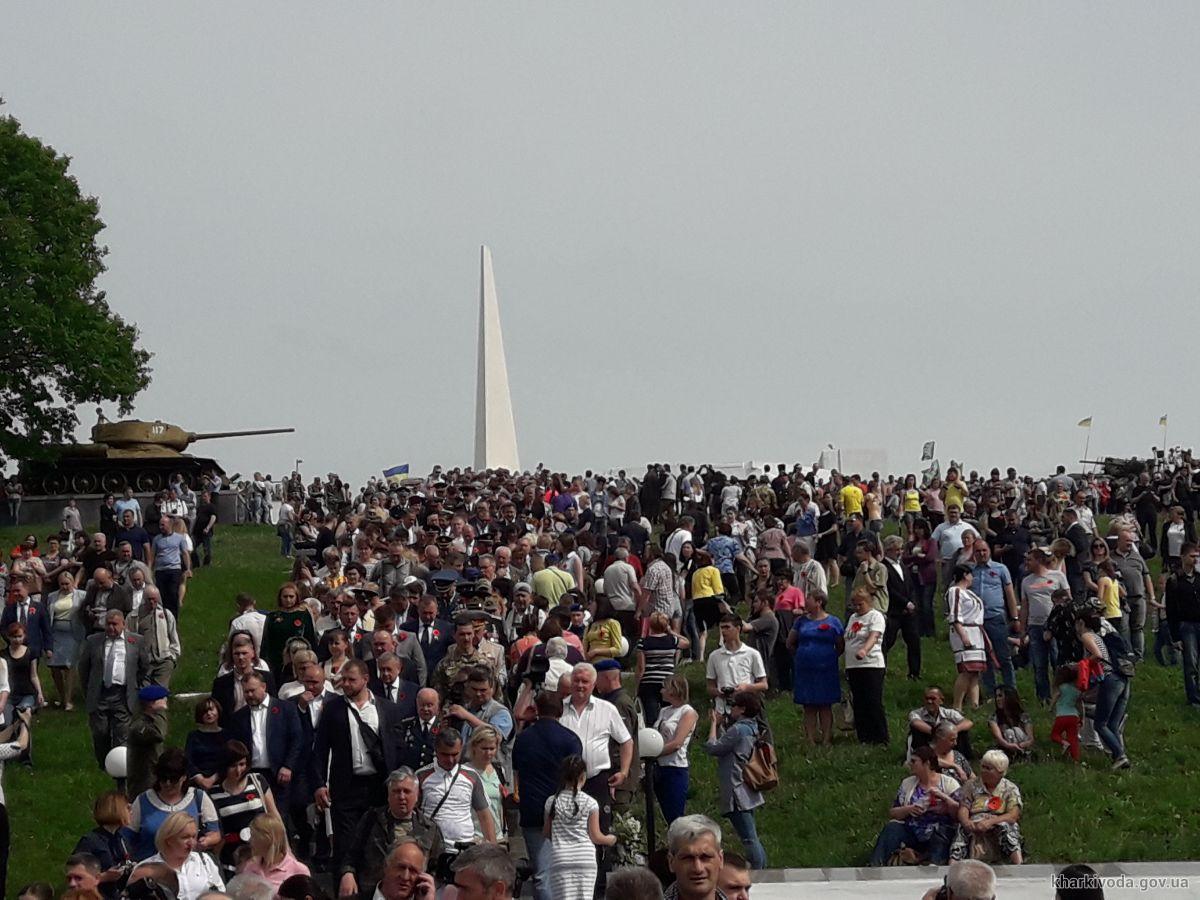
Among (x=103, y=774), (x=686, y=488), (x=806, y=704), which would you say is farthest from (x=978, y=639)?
(x=686, y=488)

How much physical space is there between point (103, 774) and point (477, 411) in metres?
44.7

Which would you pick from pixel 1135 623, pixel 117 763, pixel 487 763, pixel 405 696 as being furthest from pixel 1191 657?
pixel 117 763

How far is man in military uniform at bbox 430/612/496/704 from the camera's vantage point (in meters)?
11.9

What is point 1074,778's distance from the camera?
46.6 ft

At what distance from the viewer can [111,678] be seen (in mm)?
14945

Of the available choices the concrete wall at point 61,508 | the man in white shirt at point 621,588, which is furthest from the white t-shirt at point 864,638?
the concrete wall at point 61,508

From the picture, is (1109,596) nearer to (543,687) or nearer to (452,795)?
(543,687)

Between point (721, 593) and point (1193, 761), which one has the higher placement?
point (721, 593)

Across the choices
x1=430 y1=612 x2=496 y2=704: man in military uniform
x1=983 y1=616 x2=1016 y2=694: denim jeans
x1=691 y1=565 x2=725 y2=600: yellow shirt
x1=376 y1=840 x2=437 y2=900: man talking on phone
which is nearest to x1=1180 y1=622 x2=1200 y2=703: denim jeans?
x1=983 y1=616 x2=1016 y2=694: denim jeans

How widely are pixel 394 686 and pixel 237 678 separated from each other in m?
1.48

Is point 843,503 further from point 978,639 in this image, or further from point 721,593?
point 978,639

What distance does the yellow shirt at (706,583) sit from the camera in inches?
741

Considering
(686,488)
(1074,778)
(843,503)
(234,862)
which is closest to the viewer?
(234,862)

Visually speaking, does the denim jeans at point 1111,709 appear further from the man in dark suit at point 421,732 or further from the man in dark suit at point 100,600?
the man in dark suit at point 100,600
